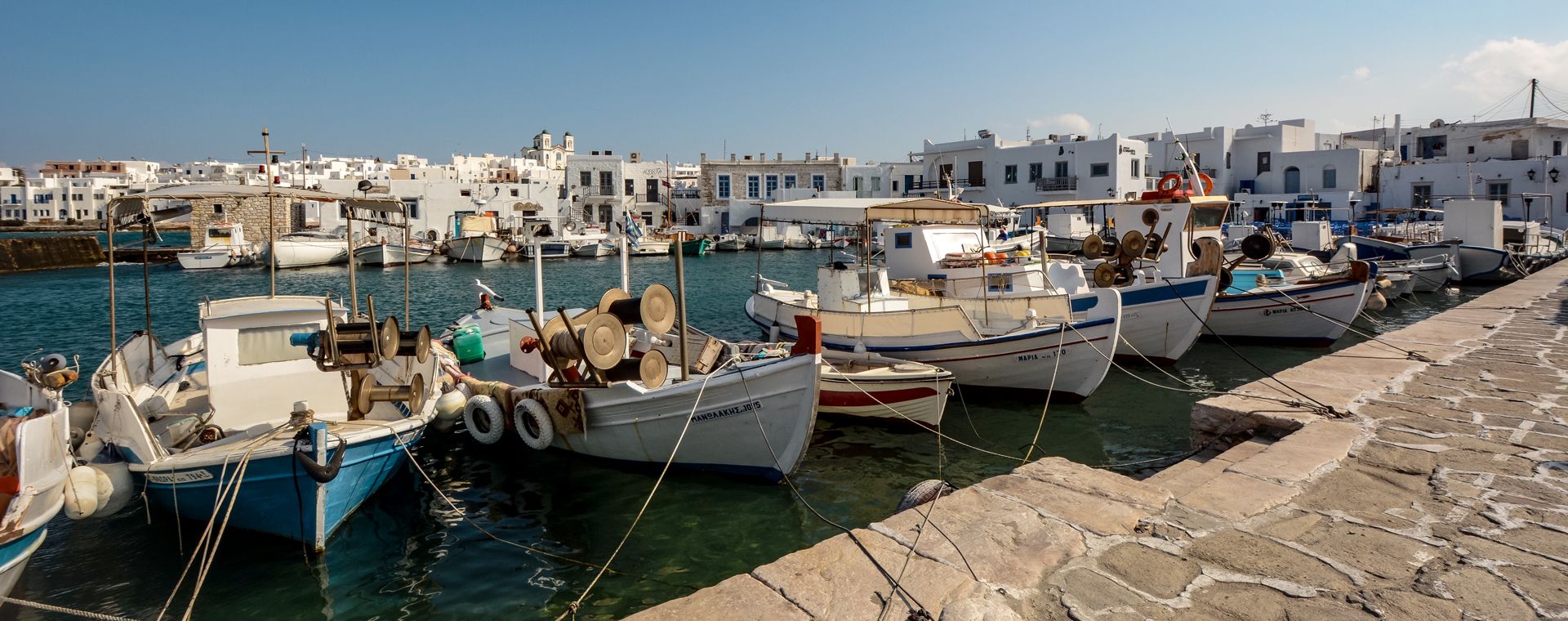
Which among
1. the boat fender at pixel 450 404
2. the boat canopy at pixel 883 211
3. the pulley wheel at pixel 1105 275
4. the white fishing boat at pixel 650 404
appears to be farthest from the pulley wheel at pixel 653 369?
the pulley wheel at pixel 1105 275

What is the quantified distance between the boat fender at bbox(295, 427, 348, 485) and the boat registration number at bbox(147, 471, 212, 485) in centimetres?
97

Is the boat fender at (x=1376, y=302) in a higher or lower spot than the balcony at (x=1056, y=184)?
lower

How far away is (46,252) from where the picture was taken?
4647 cm

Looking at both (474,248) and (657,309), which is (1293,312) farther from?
(474,248)

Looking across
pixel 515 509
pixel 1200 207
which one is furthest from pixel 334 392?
pixel 1200 207

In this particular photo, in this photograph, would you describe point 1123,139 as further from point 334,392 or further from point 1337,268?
point 334,392

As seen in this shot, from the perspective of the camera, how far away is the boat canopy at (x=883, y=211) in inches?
500

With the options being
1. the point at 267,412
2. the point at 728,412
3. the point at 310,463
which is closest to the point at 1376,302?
the point at 728,412

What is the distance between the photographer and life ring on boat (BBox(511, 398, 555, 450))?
9609 millimetres

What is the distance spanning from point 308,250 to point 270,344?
42.3 m

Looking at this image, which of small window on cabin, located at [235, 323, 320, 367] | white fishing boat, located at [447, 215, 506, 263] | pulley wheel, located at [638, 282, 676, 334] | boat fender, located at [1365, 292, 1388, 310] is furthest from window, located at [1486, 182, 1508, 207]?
white fishing boat, located at [447, 215, 506, 263]

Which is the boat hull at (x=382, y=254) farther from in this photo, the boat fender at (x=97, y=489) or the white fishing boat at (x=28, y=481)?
the white fishing boat at (x=28, y=481)

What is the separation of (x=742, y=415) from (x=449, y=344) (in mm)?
6854

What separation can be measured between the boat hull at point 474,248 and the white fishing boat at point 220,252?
10.8m
